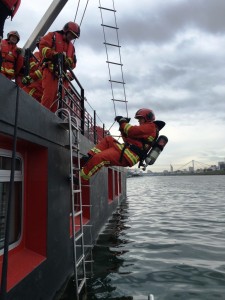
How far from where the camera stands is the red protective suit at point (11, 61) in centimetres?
581

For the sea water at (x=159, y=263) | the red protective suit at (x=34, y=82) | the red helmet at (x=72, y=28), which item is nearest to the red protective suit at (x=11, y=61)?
the red helmet at (x=72, y=28)

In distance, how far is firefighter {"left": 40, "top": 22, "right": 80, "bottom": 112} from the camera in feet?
19.6

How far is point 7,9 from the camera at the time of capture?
327 cm

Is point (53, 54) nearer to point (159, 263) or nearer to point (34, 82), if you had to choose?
point (34, 82)

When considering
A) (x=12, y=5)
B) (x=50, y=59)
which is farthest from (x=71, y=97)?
(x=12, y=5)

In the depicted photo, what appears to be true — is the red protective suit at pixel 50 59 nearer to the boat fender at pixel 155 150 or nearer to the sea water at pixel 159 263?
the boat fender at pixel 155 150

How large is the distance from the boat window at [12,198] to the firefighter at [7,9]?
1.47m

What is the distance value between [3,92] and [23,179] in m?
1.53

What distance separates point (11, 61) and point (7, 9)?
8.93 ft

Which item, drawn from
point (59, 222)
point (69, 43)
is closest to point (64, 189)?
point (59, 222)

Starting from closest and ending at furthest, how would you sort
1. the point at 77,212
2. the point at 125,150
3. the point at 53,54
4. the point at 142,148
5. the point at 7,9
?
1. the point at 7,9
2. the point at 77,212
3. the point at 125,150
4. the point at 142,148
5. the point at 53,54

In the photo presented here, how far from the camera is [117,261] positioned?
657 centimetres

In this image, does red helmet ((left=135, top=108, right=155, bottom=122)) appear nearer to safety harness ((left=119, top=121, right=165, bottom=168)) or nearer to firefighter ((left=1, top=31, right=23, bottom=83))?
safety harness ((left=119, top=121, right=165, bottom=168))

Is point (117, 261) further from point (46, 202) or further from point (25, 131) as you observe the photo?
point (25, 131)
